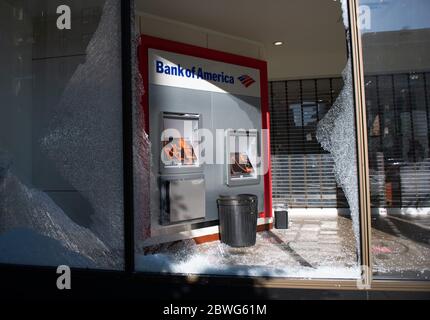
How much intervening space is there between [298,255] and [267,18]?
3.21m

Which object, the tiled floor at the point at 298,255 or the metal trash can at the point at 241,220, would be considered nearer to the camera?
the tiled floor at the point at 298,255

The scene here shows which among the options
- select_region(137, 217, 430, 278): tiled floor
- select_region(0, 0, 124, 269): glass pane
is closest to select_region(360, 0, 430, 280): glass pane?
select_region(137, 217, 430, 278): tiled floor

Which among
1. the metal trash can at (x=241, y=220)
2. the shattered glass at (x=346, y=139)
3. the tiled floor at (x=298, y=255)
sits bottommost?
the tiled floor at (x=298, y=255)

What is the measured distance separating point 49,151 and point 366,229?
10.7 ft

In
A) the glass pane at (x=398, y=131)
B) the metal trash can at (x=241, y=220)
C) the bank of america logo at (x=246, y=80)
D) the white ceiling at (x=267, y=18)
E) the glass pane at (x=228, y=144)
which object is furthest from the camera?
the bank of america logo at (x=246, y=80)

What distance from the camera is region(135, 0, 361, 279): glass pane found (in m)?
3.81

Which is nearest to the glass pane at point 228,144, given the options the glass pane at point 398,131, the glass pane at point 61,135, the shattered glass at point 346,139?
the shattered glass at point 346,139

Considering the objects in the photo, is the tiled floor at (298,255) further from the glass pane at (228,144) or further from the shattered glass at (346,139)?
the shattered glass at (346,139)

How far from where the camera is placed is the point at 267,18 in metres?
5.38

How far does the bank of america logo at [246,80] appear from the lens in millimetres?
6109

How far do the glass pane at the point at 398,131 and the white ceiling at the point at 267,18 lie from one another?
1.74 meters

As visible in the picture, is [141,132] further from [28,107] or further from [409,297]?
[409,297]

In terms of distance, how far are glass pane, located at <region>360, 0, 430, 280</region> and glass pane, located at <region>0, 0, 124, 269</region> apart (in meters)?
2.35
